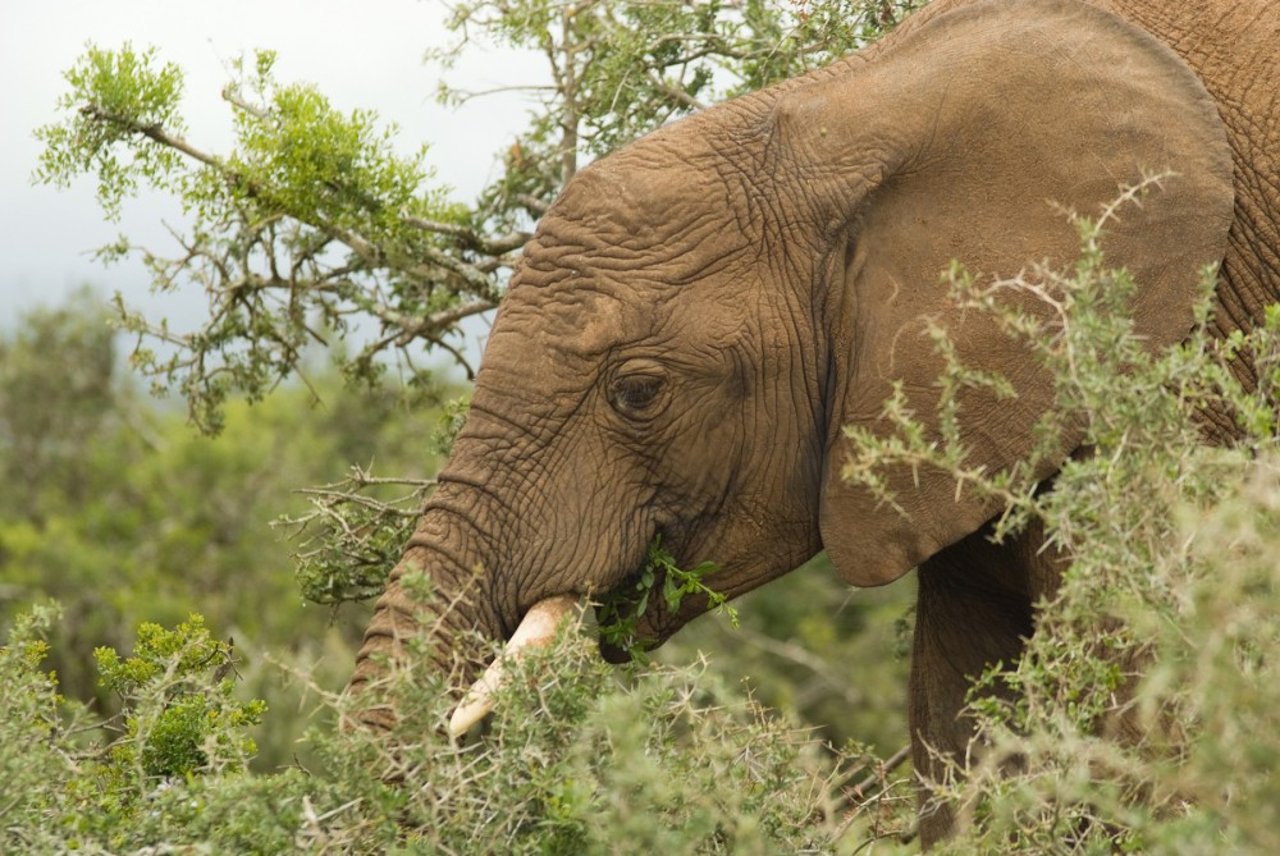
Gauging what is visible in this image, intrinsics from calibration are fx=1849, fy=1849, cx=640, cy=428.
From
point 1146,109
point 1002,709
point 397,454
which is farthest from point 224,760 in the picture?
point 397,454

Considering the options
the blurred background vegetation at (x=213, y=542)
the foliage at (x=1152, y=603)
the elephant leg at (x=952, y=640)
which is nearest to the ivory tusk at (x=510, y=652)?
the foliage at (x=1152, y=603)

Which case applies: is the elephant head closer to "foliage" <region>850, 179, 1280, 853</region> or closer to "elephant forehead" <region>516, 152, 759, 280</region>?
"elephant forehead" <region>516, 152, 759, 280</region>

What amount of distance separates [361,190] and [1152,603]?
3.72 meters

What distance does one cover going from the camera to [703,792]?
3.31 metres

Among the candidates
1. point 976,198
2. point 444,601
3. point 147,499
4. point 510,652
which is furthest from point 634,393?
point 147,499

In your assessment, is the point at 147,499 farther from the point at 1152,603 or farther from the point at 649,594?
the point at 1152,603

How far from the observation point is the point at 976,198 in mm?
4383

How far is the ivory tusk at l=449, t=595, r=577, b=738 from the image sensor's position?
371 centimetres

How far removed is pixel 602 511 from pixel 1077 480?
5.17 ft

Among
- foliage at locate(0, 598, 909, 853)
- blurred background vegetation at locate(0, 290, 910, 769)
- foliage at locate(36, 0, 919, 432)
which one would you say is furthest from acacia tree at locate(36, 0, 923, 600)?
blurred background vegetation at locate(0, 290, 910, 769)

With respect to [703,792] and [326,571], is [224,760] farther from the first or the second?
[326,571]

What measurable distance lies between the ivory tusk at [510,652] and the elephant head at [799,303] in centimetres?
6

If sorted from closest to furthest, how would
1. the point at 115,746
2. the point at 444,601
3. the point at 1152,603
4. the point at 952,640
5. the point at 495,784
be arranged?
the point at 1152,603 < the point at 495,784 < the point at 115,746 < the point at 444,601 < the point at 952,640

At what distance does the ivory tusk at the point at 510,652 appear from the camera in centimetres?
371
